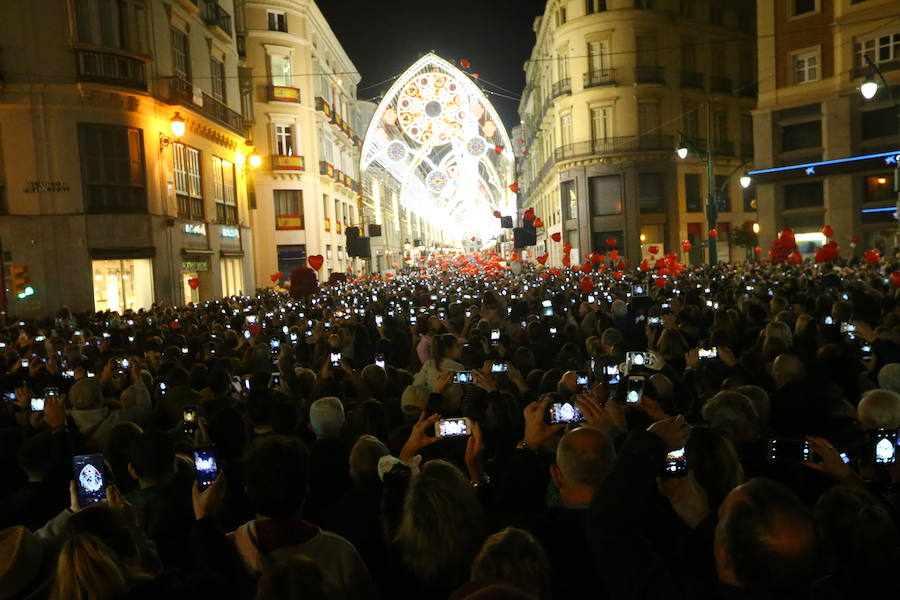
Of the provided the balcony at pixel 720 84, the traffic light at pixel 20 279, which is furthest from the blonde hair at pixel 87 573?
the balcony at pixel 720 84

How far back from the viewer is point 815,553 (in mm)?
2348

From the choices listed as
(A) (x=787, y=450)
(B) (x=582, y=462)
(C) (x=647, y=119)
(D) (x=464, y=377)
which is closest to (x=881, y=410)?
(A) (x=787, y=450)

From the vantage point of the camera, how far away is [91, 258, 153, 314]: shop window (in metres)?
25.0

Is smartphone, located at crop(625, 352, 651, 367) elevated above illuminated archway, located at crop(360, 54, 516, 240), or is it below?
below

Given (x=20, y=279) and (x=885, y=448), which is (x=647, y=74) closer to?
(x=20, y=279)

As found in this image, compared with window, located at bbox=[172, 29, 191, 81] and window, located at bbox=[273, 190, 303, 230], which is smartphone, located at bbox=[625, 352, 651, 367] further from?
window, located at bbox=[273, 190, 303, 230]

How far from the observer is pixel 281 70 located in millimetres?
45719

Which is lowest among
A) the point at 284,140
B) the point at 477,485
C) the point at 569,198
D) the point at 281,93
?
the point at 477,485

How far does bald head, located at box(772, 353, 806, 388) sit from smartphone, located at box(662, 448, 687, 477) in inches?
120

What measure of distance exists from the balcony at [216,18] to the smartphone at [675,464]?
33.1 m

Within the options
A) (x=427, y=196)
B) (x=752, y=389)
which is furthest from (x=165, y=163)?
(x=427, y=196)

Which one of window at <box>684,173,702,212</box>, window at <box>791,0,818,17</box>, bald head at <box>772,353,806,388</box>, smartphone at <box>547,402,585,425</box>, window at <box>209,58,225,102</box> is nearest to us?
smartphone at <box>547,402,585,425</box>

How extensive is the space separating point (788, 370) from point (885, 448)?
7.25 ft

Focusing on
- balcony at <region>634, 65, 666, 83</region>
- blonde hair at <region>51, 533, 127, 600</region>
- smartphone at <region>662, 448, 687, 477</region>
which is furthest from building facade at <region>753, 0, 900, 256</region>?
blonde hair at <region>51, 533, 127, 600</region>
